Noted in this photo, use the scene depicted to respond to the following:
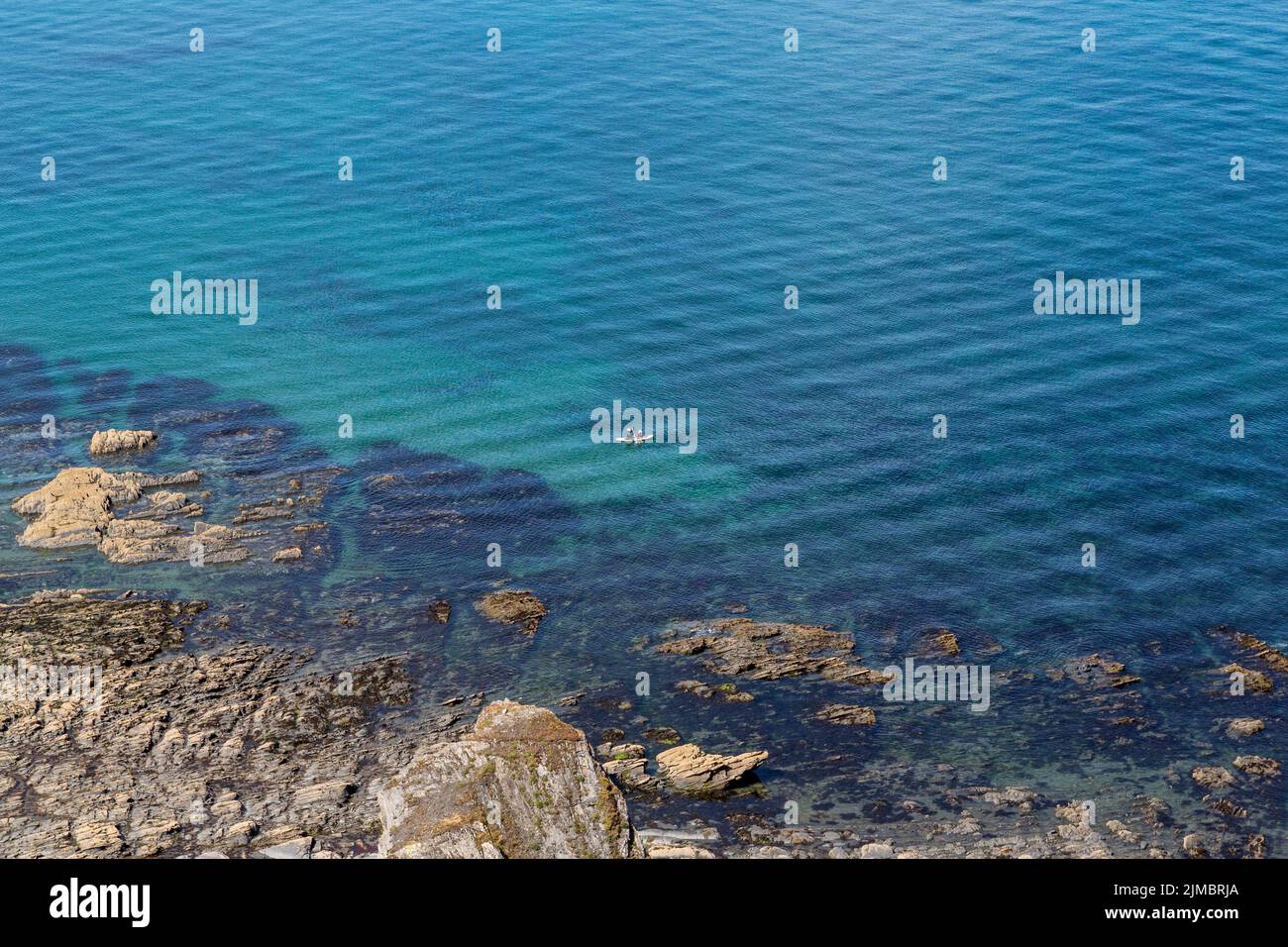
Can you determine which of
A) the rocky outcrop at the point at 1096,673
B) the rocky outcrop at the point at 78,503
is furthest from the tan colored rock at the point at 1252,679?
the rocky outcrop at the point at 78,503

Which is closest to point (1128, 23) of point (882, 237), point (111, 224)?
point (882, 237)

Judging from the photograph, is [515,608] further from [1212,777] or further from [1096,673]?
[1212,777]

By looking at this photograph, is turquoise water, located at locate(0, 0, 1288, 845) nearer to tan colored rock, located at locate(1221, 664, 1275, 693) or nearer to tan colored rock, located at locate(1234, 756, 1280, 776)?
tan colored rock, located at locate(1221, 664, 1275, 693)

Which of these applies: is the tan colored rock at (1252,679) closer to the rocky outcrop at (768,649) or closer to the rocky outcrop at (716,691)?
the rocky outcrop at (768,649)

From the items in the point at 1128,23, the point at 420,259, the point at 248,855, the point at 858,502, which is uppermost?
the point at 1128,23

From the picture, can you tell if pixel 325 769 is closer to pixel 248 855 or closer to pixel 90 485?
pixel 248 855

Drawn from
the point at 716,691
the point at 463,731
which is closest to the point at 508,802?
the point at 463,731
